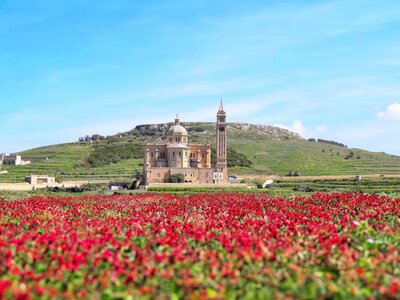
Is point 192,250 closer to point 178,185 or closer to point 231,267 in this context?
point 231,267

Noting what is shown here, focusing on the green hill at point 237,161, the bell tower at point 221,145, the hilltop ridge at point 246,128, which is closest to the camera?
the bell tower at point 221,145

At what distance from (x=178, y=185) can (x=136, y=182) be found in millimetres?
9977

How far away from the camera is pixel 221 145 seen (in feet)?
254

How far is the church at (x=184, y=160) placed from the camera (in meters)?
71.8

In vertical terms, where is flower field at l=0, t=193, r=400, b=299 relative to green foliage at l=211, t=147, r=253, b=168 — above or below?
below

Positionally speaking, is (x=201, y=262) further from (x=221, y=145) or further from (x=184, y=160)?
(x=221, y=145)

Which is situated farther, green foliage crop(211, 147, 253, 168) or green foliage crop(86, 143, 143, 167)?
green foliage crop(86, 143, 143, 167)

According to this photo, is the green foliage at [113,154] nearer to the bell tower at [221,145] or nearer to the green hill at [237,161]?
the green hill at [237,161]

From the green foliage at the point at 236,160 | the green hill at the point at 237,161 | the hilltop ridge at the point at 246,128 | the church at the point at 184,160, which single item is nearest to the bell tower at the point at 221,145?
the church at the point at 184,160

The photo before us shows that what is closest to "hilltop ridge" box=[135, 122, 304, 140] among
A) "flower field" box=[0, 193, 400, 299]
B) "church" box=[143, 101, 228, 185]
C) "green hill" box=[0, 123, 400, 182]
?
"green hill" box=[0, 123, 400, 182]

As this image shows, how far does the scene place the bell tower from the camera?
74750 millimetres

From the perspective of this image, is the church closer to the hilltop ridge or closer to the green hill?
the green hill

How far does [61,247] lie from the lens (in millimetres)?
10703

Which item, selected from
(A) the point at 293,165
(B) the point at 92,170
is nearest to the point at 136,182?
(B) the point at 92,170
